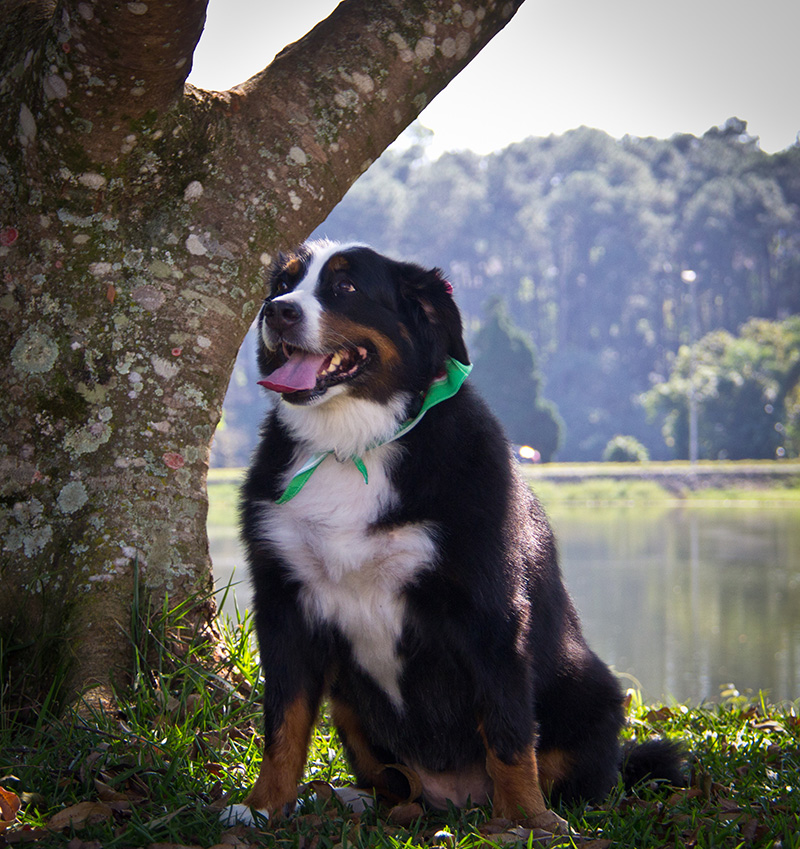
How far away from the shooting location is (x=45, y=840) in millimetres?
2252

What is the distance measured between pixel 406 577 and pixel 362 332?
0.81m

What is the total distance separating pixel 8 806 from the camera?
238cm

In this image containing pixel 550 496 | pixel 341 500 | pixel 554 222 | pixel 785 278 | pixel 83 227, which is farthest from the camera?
pixel 554 222

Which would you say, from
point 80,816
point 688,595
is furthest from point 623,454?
point 80,816

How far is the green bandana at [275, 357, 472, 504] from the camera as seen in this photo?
2.75 m

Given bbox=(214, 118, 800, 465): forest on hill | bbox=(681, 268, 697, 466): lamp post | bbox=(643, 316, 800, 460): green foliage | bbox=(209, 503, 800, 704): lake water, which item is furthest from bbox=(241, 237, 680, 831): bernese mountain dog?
bbox=(643, 316, 800, 460): green foliage

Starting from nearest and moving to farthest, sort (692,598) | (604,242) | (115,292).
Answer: (115,292) < (692,598) < (604,242)

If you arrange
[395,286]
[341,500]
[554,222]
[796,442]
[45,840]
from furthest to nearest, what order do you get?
[554,222] < [796,442] < [395,286] < [341,500] < [45,840]

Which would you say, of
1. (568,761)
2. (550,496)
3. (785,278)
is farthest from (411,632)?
(785,278)

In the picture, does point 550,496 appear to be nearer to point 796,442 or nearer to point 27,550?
point 796,442

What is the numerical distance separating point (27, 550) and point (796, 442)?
50671 mm

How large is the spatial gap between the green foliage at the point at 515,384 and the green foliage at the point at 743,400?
26.0 ft

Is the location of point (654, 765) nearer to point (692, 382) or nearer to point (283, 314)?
point (283, 314)

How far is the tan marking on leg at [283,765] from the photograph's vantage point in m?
2.57
